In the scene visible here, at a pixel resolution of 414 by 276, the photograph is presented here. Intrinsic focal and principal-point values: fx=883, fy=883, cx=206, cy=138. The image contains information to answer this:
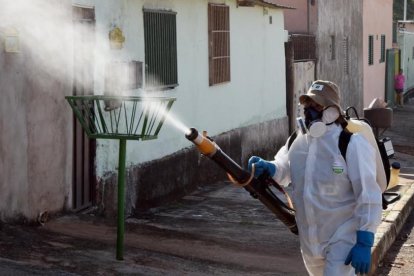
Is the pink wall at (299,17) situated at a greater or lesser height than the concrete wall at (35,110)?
greater

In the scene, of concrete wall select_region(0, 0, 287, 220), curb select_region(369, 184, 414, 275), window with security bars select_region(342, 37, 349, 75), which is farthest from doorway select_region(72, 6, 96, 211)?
window with security bars select_region(342, 37, 349, 75)

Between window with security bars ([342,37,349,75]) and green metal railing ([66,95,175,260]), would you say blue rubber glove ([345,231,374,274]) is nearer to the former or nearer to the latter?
green metal railing ([66,95,175,260])

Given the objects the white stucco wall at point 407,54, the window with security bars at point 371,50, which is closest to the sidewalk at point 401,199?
the window with security bars at point 371,50

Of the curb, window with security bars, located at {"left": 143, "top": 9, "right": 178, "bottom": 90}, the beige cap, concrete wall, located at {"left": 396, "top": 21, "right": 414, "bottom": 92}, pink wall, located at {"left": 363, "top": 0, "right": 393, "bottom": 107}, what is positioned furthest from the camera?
concrete wall, located at {"left": 396, "top": 21, "right": 414, "bottom": 92}

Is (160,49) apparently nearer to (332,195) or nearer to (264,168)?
(264,168)

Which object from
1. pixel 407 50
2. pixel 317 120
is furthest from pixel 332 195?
pixel 407 50

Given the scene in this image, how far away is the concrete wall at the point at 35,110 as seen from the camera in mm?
6969

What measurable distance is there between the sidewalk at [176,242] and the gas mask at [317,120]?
6.65 ft

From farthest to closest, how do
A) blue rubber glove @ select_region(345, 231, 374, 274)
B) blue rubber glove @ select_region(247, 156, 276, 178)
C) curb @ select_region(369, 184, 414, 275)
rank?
curb @ select_region(369, 184, 414, 275)
blue rubber glove @ select_region(247, 156, 276, 178)
blue rubber glove @ select_region(345, 231, 374, 274)

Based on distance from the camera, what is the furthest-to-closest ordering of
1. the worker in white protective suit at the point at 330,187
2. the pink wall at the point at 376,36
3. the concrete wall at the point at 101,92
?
the pink wall at the point at 376,36 → the concrete wall at the point at 101,92 → the worker in white protective suit at the point at 330,187

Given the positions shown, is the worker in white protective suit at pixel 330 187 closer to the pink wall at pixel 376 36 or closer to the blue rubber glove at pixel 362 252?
the blue rubber glove at pixel 362 252

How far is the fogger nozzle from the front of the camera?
4.89 m

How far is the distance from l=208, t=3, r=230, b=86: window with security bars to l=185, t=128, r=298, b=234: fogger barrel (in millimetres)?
6684

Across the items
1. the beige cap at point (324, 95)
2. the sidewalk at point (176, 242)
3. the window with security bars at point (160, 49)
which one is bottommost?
the sidewalk at point (176, 242)
